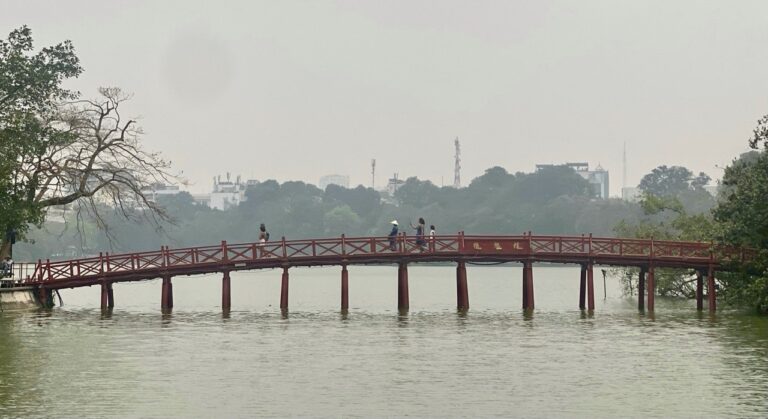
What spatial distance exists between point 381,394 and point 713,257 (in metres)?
28.6

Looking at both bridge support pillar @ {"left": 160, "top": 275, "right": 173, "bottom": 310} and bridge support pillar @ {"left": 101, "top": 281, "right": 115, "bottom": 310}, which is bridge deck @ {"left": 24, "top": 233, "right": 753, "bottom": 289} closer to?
bridge support pillar @ {"left": 101, "top": 281, "right": 115, "bottom": 310}

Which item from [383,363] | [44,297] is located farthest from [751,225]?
[44,297]

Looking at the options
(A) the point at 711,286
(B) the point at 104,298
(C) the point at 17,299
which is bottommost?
(B) the point at 104,298

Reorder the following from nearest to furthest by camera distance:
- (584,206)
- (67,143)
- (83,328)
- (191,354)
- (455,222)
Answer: (191,354)
(83,328)
(67,143)
(584,206)
(455,222)

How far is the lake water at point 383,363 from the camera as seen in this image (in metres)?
33.0

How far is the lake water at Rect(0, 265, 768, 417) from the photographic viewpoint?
33000mm

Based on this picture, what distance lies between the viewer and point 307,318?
60750mm

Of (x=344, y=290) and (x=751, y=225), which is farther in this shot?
(x=344, y=290)

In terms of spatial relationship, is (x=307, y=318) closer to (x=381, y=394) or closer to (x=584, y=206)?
(x=381, y=394)

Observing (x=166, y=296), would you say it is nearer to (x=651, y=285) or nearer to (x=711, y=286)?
(x=651, y=285)

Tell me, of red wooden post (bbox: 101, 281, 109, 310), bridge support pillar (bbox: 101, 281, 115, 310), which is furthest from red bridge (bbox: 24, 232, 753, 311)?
red wooden post (bbox: 101, 281, 109, 310)

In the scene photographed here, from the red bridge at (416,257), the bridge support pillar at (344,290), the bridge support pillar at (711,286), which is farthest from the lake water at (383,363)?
the red bridge at (416,257)

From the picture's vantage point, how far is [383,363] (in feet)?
137

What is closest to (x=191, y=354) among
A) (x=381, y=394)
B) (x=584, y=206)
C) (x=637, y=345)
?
(x=381, y=394)
